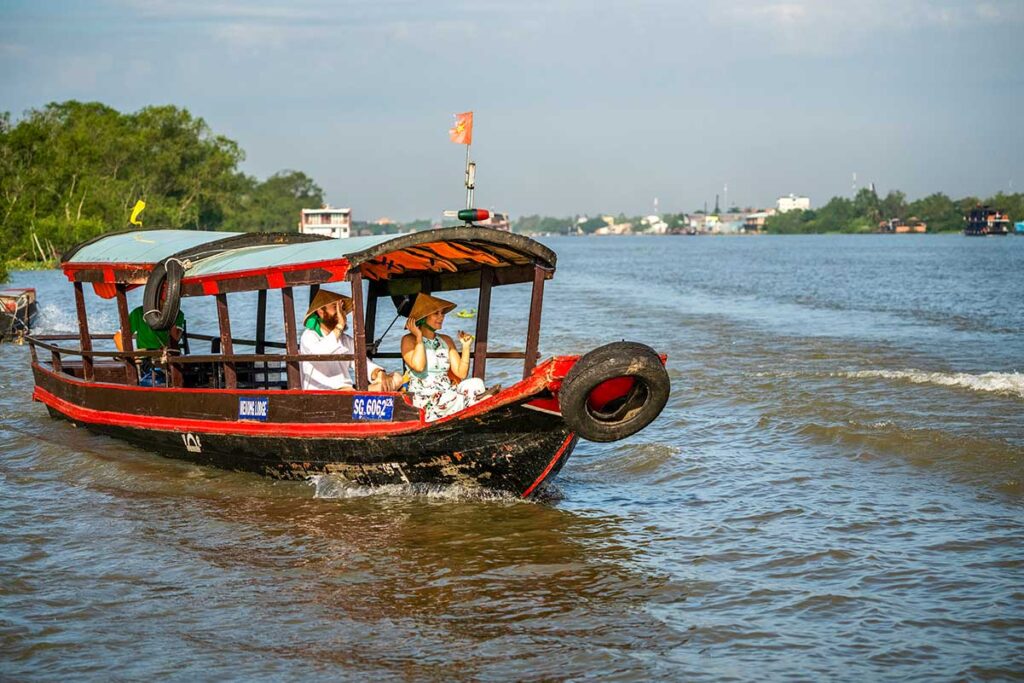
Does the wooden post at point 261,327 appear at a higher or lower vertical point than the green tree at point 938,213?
Result: lower

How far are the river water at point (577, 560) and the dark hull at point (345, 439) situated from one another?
0.78 ft

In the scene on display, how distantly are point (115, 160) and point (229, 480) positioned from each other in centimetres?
6142

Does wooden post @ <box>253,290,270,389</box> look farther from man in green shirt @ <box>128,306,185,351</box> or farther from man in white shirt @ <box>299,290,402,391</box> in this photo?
man in white shirt @ <box>299,290,402,391</box>

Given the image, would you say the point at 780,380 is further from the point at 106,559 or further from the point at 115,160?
the point at 115,160

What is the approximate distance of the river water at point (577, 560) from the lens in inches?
247

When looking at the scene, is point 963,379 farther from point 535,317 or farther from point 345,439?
point 345,439

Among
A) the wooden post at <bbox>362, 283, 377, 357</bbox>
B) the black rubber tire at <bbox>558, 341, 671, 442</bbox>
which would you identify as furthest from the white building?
the black rubber tire at <bbox>558, 341, 671, 442</bbox>

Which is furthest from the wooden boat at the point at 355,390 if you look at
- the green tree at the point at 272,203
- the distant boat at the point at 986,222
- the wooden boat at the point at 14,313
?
the distant boat at the point at 986,222

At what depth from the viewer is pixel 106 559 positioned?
26.0 feet

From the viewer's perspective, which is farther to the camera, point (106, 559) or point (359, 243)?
point (359, 243)

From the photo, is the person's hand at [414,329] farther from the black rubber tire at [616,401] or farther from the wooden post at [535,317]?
the black rubber tire at [616,401]

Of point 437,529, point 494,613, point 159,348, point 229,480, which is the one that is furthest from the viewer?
point 159,348

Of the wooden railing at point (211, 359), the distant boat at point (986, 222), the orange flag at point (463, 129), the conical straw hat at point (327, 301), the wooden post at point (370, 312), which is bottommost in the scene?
the wooden railing at point (211, 359)

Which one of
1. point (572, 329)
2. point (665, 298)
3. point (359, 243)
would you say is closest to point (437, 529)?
point (359, 243)
